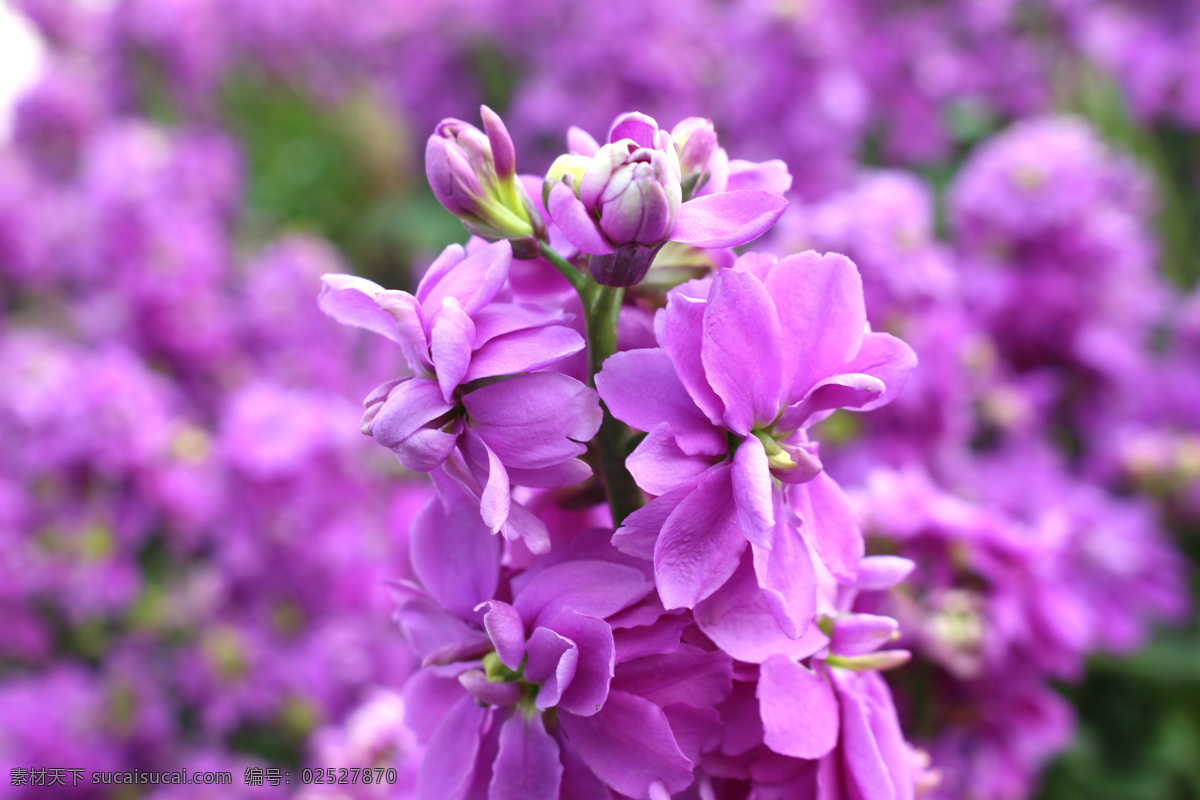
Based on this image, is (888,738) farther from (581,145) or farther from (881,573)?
(581,145)

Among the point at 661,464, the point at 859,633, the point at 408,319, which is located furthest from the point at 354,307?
the point at 859,633

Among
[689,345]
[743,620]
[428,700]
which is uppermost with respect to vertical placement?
[689,345]

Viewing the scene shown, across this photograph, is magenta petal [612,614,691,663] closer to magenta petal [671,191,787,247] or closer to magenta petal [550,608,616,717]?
magenta petal [550,608,616,717]

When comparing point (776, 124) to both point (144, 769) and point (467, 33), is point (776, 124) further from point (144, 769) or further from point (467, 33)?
point (144, 769)

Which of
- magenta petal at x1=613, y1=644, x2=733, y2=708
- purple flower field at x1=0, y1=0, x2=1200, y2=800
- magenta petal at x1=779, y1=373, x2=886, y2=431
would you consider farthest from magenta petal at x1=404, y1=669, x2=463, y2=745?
magenta petal at x1=779, y1=373, x2=886, y2=431

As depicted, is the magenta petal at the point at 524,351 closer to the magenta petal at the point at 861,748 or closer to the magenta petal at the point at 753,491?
the magenta petal at the point at 753,491

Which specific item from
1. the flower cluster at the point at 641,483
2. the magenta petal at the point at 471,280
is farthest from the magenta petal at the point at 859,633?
the magenta petal at the point at 471,280
